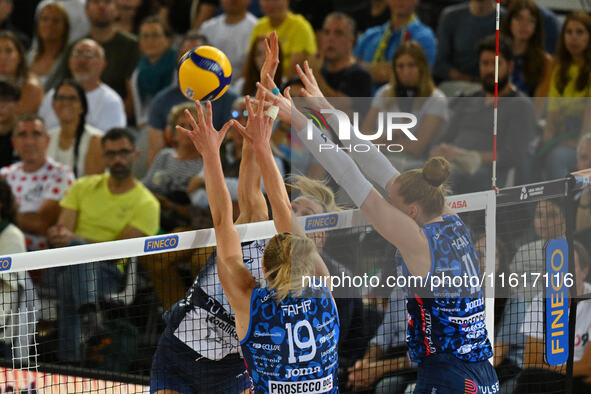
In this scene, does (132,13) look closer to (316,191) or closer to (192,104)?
(192,104)

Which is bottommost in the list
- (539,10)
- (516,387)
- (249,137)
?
(516,387)

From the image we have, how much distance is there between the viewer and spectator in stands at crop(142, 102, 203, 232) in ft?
26.0

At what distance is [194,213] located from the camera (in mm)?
7773

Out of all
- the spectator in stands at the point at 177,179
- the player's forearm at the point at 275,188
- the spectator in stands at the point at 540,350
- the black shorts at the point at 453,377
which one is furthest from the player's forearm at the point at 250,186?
the spectator in stands at the point at 177,179

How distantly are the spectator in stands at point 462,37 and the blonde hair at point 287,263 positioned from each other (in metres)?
4.86

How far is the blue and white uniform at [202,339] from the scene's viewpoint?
5203 mm

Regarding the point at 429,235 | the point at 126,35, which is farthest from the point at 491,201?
the point at 126,35

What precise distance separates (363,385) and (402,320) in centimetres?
52

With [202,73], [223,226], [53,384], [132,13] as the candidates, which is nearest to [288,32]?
[132,13]

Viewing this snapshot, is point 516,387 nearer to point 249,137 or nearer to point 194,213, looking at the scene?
point 249,137

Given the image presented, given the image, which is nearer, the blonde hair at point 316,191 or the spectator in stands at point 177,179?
the blonde hair at point 316,191

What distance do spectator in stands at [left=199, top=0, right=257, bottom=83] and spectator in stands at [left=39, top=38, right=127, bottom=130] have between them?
4.06 feet

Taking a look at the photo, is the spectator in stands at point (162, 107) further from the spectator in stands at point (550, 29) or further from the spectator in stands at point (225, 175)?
the spectator in stands at point (550, 29)

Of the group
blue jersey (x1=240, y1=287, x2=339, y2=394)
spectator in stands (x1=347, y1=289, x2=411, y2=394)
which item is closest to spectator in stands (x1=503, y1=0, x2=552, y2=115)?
spectator in stands (x1=347, y1=289, x2=411, y2=394)
